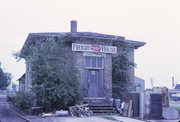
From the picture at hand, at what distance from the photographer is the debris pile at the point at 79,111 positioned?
56.5 feet

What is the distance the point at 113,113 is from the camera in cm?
1872

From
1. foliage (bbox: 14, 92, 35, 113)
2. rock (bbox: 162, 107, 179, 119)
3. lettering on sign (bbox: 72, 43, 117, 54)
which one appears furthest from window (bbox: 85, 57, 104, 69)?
rock (bbox: 162, 107, 179, 119)

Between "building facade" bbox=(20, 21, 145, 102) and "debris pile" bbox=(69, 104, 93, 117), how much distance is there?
199 cm

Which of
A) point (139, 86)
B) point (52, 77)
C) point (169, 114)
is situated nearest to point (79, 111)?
point (52, 77)

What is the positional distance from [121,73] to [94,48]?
3.14m

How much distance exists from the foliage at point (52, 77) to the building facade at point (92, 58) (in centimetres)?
90

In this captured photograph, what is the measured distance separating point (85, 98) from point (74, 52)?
2.97 metres

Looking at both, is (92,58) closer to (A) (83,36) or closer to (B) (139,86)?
(A) (83,36)

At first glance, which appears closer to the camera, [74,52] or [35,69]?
[35,69]

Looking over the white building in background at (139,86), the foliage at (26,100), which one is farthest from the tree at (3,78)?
the foliage at (26,100)

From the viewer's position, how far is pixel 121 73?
22.1 meters

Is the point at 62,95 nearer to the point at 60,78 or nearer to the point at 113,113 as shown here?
the point at 60,78

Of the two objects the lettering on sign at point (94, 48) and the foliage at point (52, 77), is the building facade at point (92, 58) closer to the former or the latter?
the lettering on sign at point (94, 48)

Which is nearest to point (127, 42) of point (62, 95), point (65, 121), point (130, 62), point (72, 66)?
point (130, 62)
